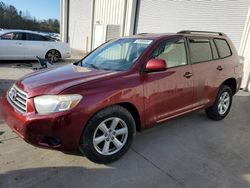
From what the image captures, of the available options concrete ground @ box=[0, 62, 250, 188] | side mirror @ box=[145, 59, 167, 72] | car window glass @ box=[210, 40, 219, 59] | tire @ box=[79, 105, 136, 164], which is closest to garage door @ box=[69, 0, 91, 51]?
car window glass @ box=[210, 40, 219, 59]

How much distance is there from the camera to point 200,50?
4145mm

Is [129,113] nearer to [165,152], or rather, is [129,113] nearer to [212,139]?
[165,152]

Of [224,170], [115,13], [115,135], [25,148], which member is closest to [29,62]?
[115,13]

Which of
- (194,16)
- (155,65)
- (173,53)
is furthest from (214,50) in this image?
(194,16)

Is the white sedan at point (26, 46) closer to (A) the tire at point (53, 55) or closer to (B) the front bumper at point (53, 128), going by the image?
(A) the tire at point (53, 55)

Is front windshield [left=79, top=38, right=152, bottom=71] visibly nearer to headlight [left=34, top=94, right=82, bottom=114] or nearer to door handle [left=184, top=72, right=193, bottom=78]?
door handle [left=184, top=72, right=193, bottom=78]

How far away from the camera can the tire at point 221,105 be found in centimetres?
464

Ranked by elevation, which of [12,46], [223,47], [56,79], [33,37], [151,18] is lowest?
[12,46]

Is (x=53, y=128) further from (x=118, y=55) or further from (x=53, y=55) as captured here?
(x=53, y=55)

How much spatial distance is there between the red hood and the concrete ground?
0.93m

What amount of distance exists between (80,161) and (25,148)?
87cm

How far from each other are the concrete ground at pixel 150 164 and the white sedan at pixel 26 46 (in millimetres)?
6757

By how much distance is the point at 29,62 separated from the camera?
35.5 feet

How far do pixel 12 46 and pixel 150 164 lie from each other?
28.9 ft
